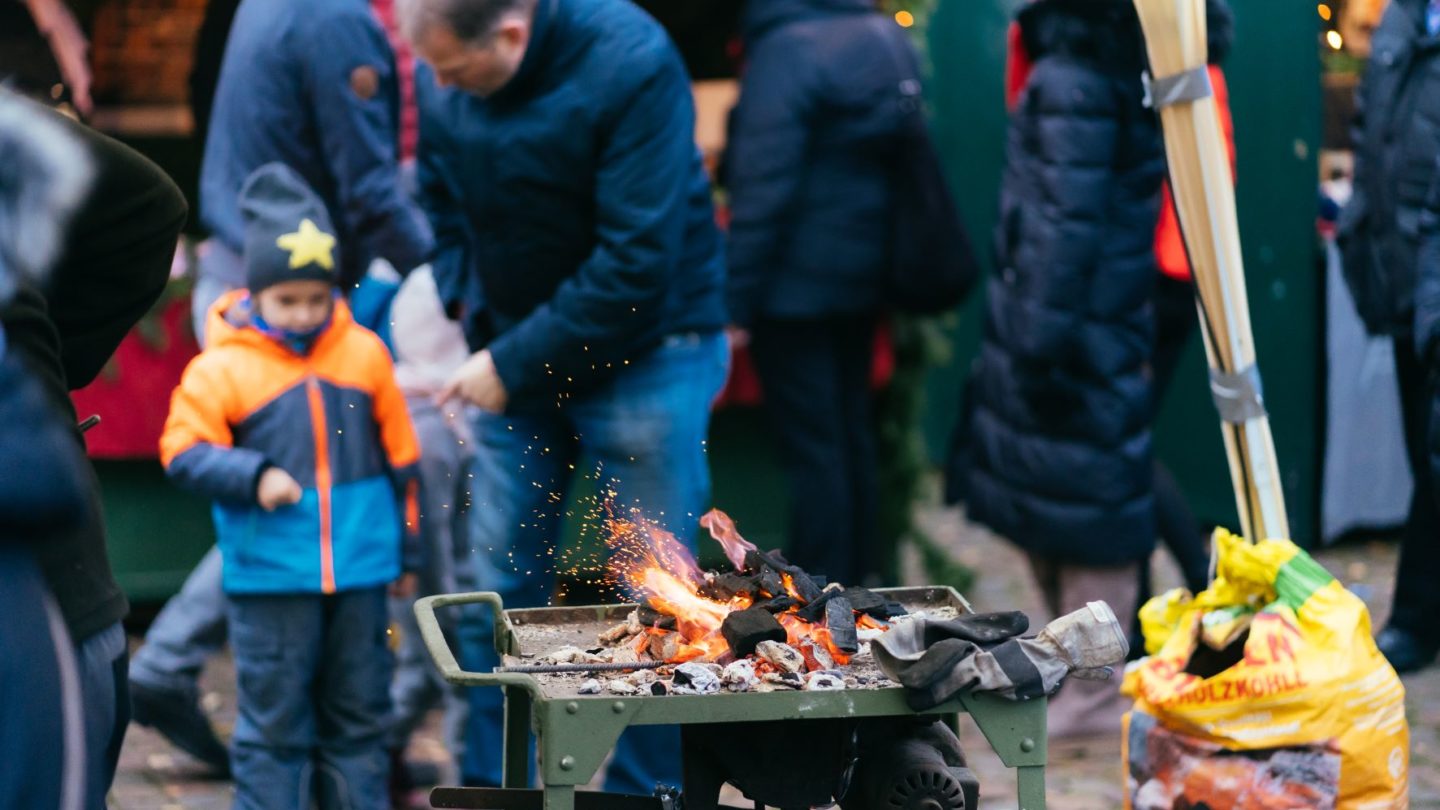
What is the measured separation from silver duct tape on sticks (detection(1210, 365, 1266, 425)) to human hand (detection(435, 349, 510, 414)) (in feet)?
5.52

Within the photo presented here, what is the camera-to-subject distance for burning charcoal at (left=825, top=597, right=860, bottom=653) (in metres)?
3.62

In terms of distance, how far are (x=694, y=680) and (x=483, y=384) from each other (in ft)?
5.76

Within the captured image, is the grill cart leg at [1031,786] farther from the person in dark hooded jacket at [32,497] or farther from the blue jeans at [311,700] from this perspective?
the blue jeans at [311,700]

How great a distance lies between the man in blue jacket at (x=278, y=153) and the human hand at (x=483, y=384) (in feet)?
2.84

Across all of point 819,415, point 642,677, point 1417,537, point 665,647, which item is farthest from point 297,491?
point 1417,537

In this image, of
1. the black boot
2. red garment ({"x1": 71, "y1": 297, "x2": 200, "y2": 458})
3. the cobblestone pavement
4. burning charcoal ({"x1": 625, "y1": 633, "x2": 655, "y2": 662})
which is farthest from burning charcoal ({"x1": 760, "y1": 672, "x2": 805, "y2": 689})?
red garment ({"x1": 71, "y1": 297, "x2": 200, "y2": 458})

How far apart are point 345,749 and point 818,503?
2.32 meters

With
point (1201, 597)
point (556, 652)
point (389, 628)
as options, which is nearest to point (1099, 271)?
point (1201, 597)

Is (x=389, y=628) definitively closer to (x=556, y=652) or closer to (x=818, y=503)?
(x=556, y=652)

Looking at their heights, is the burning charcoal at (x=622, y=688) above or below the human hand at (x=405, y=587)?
above

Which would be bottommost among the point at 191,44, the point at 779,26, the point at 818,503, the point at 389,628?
the point at 818,503

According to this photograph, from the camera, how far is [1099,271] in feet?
19.2

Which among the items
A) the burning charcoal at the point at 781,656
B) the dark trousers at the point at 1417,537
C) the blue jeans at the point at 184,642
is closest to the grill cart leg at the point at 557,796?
the burning charcoal at the point at 781,656

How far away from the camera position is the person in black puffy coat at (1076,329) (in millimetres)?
5738
